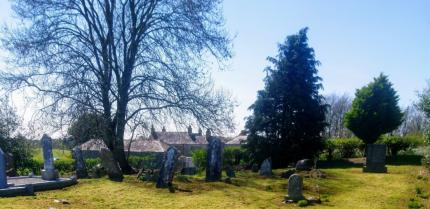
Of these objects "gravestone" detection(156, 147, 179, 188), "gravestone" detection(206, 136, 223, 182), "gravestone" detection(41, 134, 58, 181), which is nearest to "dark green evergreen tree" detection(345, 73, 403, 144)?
"gravestone" detection(206, 136, 223, 182)

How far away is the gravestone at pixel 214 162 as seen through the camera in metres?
16.9

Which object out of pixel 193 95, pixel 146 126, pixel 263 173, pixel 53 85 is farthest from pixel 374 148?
pixel 53 85

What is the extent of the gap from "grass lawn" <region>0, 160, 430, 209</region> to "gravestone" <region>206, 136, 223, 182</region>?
0.98m

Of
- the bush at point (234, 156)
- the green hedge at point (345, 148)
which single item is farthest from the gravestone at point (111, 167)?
the green hedge at point (345, 148)

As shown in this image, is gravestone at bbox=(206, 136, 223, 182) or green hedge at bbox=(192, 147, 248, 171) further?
green hedge at bbox=(192, 147, 248, 171)

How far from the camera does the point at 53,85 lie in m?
18.9

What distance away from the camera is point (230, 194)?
1311cm

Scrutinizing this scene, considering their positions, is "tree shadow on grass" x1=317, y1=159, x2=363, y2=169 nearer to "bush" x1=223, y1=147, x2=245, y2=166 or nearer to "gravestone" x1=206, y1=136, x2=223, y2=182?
"bush" x1=223, y1=147, x2=245, y2=166

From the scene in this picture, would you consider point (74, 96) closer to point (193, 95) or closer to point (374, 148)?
point (193, 95)

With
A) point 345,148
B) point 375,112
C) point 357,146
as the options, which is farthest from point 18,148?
point 375,112

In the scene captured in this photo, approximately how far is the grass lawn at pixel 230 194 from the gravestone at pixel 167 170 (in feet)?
1.37

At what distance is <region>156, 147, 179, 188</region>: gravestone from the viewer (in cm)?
1455

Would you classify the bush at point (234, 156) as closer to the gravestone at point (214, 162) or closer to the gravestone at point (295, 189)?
the gravestone at point (214, 162)

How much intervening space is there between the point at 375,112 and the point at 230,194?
19812 mm
